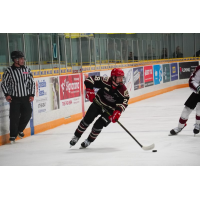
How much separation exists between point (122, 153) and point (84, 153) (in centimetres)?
47

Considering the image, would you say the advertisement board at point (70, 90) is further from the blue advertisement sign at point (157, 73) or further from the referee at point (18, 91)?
the blue advertisement sign at point (157, 73)

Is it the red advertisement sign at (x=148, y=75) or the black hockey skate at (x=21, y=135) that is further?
the red advertisement sign at (x=148, y=75)

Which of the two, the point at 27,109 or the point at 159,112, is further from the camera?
the point at 159,112

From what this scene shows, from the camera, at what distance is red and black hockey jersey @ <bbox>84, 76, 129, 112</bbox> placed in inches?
197

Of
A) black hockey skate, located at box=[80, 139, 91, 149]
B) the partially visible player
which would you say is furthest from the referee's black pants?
the partially visible player

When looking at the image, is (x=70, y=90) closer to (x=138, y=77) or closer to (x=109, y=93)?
(x=109, y=93)

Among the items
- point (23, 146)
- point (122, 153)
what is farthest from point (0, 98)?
point (122, 153)

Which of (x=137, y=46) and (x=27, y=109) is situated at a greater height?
(x=137, y=46)

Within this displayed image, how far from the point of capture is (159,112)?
351 inches

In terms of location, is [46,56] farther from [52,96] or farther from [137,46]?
[137,46]

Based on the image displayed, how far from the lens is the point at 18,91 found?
5.94 metres

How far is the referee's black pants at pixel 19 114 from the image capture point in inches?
231

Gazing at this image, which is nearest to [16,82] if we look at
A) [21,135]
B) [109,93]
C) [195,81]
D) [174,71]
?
[21,135]

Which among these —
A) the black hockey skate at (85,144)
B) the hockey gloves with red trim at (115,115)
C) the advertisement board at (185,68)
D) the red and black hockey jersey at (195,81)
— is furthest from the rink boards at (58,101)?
the advertisement board at (185,68)
